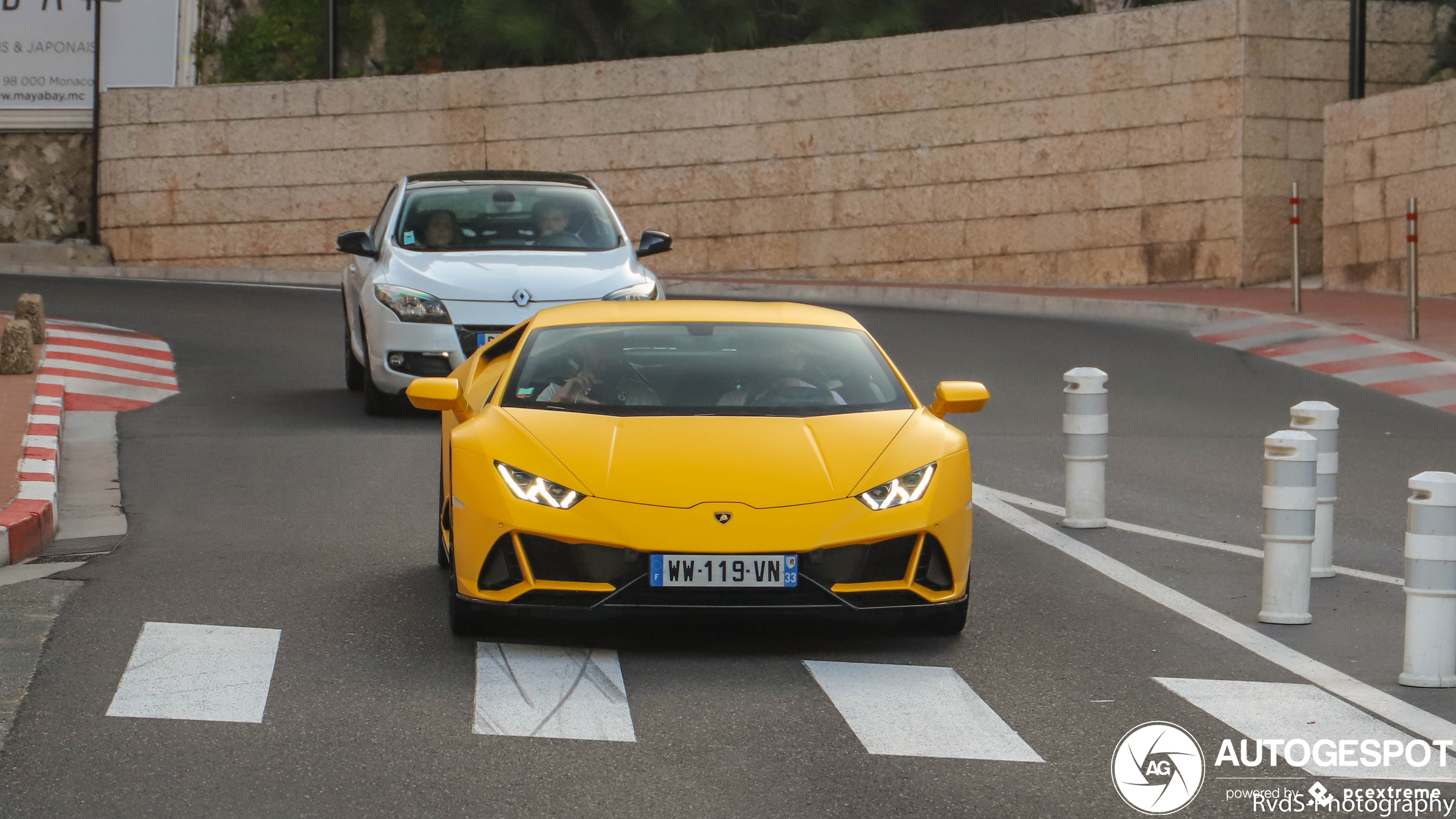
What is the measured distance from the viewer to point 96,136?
3094 centimetres

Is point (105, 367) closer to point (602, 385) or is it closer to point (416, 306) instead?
point (416, 306)

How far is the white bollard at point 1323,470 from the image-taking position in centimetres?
833

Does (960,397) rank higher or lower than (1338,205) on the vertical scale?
lower

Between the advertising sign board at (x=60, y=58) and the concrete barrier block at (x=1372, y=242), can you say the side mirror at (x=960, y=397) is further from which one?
the advertising sign board at (x=60, y=58)

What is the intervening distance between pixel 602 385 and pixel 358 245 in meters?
6.55

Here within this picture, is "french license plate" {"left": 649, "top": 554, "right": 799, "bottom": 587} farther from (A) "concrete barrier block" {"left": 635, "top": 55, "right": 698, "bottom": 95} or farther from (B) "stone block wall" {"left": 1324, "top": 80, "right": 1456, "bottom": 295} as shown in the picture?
(A) "concrete barrier block" {"left": 635, "top": 55, "right": 698, "bottom": 95}

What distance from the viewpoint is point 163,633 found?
22.8 ft

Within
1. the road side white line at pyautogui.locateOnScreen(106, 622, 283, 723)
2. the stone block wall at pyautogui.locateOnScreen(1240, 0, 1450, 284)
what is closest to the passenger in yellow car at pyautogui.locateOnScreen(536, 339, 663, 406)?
the road side white line at pyautogui.locateOnScreen(106, 622, 283, 723)

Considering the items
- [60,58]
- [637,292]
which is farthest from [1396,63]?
[60,58]

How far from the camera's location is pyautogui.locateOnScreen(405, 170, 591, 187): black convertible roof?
14.6m

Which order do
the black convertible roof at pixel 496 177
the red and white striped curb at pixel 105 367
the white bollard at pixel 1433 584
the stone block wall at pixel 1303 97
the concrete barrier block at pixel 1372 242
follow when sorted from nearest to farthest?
the white bollard at pixel 1433 584 → the red and white striped curb at pixel 105 367 → the black convertible roof at pixel 496 177 → the concrete barrier block at pixel 1372 242 → the stone block wall at pixel 1303 97

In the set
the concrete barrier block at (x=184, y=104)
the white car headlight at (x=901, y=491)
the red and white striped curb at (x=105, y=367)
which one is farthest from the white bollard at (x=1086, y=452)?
the concrete barrier block at (x=184, y=104)

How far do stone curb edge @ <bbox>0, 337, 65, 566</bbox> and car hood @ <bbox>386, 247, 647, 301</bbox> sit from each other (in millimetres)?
2381

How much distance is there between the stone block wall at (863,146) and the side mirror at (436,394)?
18229mm
